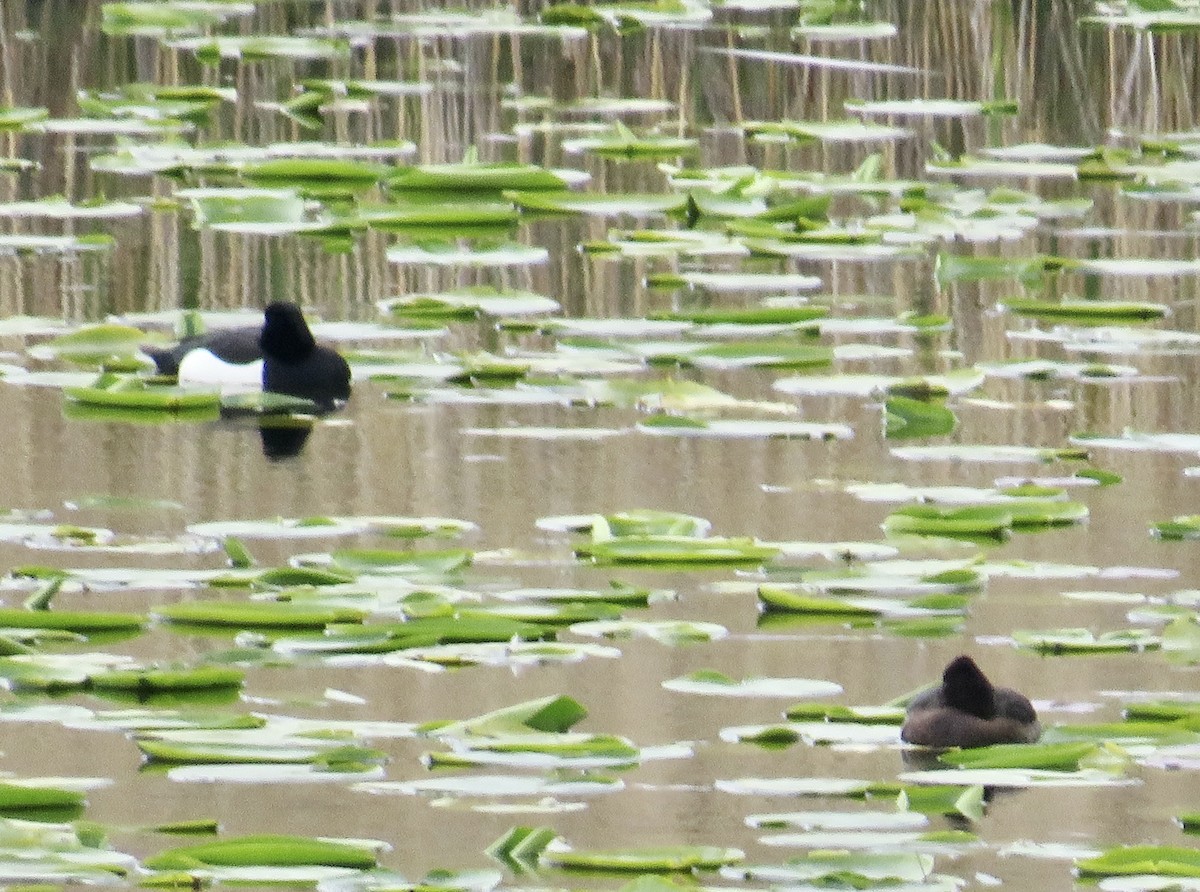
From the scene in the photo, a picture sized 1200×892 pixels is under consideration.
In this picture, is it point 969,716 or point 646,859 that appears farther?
point 969,716

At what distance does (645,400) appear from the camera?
8.59 m

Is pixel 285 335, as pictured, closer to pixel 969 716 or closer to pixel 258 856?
pixel 969 716

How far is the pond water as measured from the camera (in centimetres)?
542

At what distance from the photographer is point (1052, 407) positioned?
8711 mm

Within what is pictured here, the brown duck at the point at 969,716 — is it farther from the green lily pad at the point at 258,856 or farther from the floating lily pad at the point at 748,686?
the green lily pad at the point at 258,856

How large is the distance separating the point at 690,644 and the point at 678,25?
36.2 ft

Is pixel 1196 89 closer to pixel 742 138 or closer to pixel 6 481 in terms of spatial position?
pixel 742 138

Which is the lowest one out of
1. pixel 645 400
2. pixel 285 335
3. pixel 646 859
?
pixel 646 859

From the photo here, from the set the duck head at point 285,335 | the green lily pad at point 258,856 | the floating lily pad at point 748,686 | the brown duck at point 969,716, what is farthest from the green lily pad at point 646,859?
the duck head at point 285,335

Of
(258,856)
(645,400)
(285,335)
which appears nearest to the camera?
(258,856)

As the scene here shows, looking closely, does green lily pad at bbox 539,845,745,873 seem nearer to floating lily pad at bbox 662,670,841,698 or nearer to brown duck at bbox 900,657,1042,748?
brown duck at bbox 900,657,1042,748

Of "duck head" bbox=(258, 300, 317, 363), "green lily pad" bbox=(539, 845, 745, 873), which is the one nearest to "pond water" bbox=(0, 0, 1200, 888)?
"green lily pad" bbox=(539, 845, 745, 873)

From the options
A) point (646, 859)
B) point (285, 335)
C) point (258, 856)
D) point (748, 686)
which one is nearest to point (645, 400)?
point (285, 335)

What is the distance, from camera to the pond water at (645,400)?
17.8ft
